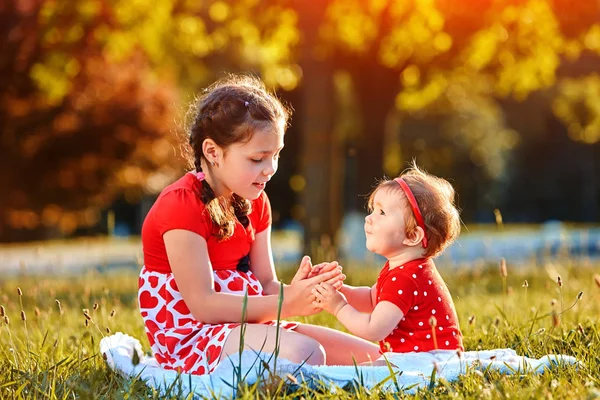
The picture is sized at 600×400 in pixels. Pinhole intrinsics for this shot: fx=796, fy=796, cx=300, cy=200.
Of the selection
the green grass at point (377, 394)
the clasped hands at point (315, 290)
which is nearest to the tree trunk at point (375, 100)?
the green grass at point (377, 394)

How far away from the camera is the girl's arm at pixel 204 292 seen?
328cm

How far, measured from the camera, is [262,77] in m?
16.3

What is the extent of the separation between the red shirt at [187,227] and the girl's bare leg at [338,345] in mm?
482

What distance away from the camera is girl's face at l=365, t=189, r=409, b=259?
3.32 meters

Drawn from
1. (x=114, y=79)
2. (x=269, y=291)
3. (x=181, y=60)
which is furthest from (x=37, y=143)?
(x=269, y=291)

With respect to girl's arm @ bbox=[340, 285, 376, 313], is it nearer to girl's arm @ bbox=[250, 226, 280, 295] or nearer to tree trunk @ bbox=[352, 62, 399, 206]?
girl's arm @ bbox=[250, 226, 280, 295]

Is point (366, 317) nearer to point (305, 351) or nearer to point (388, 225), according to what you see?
point (305, 351)

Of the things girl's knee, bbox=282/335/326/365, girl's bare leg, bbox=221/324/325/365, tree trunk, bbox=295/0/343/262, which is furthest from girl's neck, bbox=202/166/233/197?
tree trunk, bbox=295/0/343/262

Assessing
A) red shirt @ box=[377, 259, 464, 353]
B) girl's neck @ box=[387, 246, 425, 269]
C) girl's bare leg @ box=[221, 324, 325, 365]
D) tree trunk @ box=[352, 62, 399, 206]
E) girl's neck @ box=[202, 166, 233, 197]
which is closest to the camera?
girl's bare leg @ box=[221, 324, 325, 365]

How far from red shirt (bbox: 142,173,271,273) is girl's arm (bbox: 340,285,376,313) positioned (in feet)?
1.68

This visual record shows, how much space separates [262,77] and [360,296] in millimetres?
13030

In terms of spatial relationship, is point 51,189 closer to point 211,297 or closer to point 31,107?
point 31,107

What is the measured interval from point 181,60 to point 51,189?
203 inches

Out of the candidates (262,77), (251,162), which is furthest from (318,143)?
(251,162)
